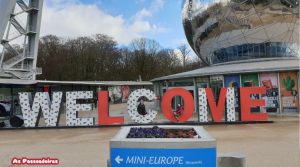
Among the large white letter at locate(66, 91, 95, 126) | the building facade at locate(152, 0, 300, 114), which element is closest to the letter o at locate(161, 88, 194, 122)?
the large white letter at locate(66, 91, 95, 126)

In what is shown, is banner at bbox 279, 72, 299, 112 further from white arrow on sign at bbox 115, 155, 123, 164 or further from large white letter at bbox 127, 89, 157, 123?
white arrow on sign at bbox 115, 155, 123, 164

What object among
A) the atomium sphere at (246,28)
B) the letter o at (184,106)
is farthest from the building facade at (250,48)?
the letter o at (184,106)

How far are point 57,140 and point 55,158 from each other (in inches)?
174

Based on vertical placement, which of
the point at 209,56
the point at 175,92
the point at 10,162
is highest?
the point at 209,56

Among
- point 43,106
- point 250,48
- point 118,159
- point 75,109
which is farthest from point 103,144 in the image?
point 250,48

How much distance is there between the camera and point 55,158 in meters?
11.1

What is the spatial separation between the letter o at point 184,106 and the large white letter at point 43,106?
5.60 metres

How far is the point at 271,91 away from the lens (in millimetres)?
25609

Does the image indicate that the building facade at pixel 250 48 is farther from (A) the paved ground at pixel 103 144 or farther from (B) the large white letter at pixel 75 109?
(B) the large white letter at pixel 75 109

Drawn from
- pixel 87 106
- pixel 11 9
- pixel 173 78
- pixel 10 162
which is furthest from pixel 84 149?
pixel 11 9

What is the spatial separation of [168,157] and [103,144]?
7.75 metres

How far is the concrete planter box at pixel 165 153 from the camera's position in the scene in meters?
6.18

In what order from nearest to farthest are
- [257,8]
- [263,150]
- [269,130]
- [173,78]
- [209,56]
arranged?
[263,150]
[269,130]
[257,8]
[173,78]
[209,56]

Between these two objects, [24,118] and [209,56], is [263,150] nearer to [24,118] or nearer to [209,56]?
[24,118]
